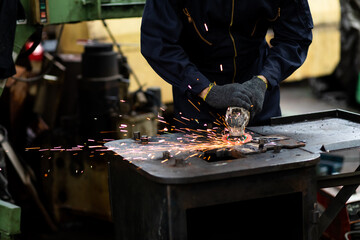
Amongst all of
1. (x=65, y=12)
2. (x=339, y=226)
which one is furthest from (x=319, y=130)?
(x=65, y=12)

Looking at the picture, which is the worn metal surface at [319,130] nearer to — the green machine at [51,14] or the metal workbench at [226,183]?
the metal workbench at [226,183]

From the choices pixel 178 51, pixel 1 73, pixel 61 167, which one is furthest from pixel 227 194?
pixel 61 167

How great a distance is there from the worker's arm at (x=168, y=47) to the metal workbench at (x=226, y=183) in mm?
250

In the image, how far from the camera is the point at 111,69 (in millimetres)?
4512

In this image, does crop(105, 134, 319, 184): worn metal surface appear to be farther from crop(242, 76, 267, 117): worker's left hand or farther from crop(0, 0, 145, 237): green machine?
crop(0, 0, 145, 237): green machine

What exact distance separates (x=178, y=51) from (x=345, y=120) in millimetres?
862

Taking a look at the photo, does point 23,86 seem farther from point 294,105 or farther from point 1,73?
point 294,105

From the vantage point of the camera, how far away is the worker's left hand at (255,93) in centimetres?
247

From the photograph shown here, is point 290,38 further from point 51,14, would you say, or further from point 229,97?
point 51,14

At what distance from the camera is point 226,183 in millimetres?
2033

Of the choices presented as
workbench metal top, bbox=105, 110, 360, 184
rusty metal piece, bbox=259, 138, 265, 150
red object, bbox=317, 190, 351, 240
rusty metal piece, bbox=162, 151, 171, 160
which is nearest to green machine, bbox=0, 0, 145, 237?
workbench metal top, bbox=105, 110, 360, 184

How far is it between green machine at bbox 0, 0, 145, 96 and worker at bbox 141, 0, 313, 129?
2.28ft

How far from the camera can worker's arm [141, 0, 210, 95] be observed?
2537mm

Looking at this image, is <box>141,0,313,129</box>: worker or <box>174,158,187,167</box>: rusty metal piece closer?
<box>174,158,187,167</box>: rusty metal piece
